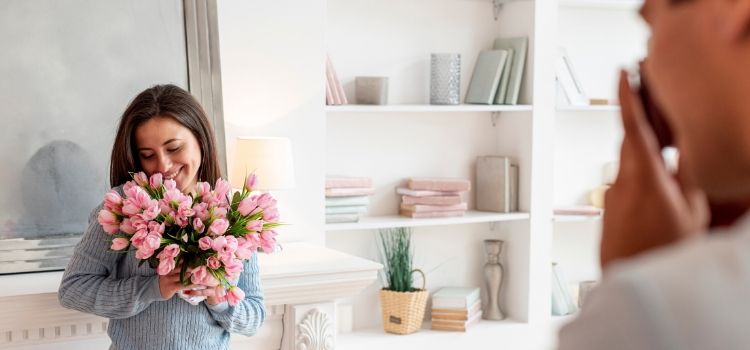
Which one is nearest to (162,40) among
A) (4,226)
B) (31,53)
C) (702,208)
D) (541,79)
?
(31,53)

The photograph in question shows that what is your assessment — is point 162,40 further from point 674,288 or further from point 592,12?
point 674,288

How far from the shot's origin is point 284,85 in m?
3.45

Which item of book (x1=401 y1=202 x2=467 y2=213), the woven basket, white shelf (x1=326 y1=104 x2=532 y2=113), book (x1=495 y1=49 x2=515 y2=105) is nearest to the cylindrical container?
white shelf (x1=326 y1=104 x2=532 y2=113)

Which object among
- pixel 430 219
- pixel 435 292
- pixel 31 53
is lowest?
pixel 435 292

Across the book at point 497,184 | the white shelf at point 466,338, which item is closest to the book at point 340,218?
the white shelf at point 466,338

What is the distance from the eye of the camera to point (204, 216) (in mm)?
2326

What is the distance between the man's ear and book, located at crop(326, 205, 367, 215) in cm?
326

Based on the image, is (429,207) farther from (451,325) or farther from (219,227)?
(219,227)

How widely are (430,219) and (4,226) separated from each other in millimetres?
1784

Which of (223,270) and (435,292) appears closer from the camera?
(223,270)

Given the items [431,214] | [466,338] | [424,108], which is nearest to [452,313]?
[466,338]

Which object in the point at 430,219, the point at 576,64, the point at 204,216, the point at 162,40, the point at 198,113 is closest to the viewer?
the point at 204,216

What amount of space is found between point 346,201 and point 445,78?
681 mm

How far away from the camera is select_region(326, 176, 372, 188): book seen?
12.5 feet
